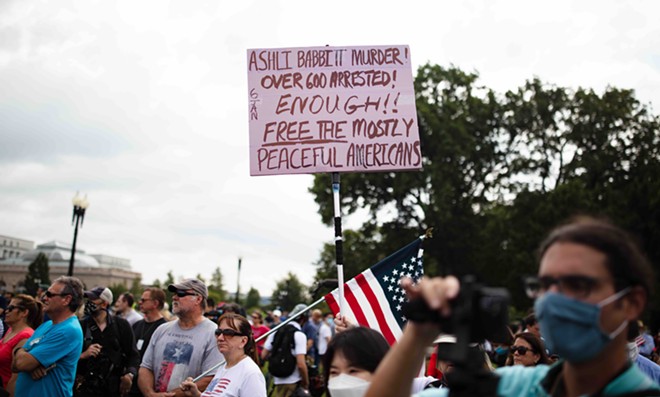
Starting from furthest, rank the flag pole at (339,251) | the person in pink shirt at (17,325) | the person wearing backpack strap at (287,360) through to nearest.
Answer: the person wearing backpack strap at (287,360) < the person in pink shirt at (17,325) < the flag pole at (339,251)

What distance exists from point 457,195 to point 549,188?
16.3ft

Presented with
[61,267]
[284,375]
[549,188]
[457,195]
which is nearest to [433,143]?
[457,195]

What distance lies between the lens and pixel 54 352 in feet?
20.1

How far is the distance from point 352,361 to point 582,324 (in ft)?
3.75

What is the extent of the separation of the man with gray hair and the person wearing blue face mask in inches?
178

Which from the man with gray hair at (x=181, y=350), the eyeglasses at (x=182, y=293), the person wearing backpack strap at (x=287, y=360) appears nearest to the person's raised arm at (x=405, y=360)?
the man with gray hair at (x=181, y=350)

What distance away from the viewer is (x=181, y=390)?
19.2 ft

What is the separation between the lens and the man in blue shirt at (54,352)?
20.0 ft

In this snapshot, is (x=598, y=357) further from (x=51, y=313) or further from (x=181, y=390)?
(x=51, y=313)

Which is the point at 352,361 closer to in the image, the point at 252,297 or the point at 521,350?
the point at 521,350

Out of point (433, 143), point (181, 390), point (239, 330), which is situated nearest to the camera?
point (239, 330)

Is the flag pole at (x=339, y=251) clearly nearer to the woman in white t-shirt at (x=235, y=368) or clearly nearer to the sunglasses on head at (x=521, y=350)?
the woman in white t-shirt at (x=235, y=368)

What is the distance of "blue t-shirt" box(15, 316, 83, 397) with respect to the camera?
6.13m

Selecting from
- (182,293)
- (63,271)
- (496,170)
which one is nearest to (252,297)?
(63,271)
